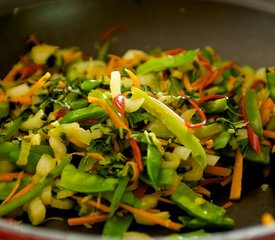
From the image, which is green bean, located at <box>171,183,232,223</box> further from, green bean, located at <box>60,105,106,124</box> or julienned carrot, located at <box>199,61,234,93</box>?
julienned carrot, located at <box>199,61,234,93</box>

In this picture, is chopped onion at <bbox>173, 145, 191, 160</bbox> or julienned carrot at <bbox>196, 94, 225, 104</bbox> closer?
chopped onion at <bbox>173, 145, 191, 160</bbox>

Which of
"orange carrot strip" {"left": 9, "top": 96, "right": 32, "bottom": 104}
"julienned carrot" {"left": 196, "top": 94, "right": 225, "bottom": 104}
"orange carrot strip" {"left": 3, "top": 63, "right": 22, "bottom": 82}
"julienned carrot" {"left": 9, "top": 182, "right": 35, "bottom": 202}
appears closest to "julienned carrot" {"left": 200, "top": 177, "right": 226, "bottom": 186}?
"julienned carrot" {"left": 196, "top": 94, "right": 225, "bottom": 104}

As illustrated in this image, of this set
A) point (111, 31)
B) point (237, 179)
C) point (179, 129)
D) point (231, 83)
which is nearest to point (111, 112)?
point (179, 129)

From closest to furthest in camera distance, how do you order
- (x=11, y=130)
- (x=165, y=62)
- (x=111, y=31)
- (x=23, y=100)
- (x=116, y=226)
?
(x=116, y=226) < (x=11, y=130) < (x=23, y=100) < (x=165, y=62) < (x=111, y=31)

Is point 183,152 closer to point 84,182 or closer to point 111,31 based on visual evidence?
point 84,182

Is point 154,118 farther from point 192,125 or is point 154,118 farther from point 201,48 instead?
point 201,48

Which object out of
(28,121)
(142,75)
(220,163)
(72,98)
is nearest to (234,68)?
(142,75)
